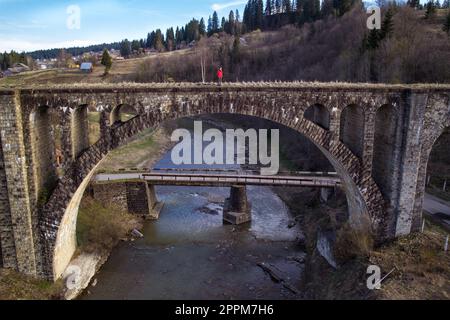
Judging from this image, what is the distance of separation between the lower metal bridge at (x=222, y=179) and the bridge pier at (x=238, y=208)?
26.7 inches

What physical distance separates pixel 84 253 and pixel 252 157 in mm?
30198

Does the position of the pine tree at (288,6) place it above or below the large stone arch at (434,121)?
above

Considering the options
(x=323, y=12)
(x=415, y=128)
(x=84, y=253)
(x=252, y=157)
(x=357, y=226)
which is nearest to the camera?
(x=415, y=128)

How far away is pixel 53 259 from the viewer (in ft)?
69.6

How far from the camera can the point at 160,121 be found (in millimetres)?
20562

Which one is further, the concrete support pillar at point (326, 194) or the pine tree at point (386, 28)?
the pine tree at point (386, 28)

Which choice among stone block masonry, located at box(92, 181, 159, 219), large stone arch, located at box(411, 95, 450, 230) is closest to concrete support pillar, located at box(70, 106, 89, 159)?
stone block masonry, located at box(92, 181, 159, 219)

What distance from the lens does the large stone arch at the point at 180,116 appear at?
2044 cm

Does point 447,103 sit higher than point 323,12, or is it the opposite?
point 323,12

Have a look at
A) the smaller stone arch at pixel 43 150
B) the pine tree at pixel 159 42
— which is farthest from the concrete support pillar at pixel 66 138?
the pine tree at pixel 159 42

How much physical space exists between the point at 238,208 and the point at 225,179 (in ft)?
8.81

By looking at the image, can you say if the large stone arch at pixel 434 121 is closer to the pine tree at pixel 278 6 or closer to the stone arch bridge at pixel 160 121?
the stone arch bridge at pixel 160 121

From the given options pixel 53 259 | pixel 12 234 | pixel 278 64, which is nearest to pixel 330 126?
pixel 53 259
